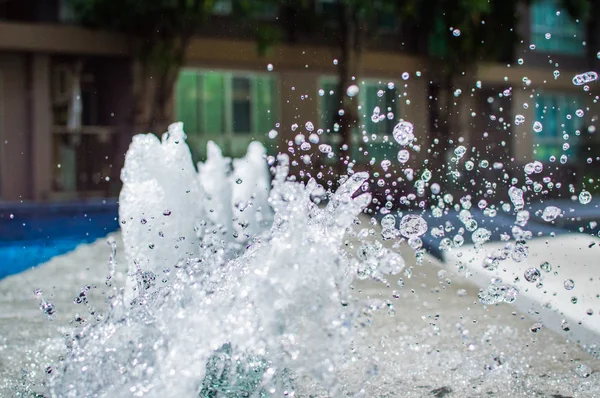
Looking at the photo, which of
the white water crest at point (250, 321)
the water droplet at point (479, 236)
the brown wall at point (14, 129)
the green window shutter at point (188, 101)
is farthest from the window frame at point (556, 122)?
the white water crest at point (250, 321)

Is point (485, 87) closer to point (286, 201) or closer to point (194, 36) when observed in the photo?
point (194, 36)

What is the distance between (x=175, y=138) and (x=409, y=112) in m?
14.1

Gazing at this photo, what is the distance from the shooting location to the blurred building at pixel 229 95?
14234mm

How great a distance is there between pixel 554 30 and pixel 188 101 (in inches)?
402

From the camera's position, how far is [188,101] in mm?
15961

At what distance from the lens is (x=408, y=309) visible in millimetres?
5027

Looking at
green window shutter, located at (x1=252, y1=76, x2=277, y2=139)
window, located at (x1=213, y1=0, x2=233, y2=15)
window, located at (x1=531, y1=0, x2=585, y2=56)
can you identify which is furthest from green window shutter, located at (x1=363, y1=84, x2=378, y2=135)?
window, located at (x1=531, y1=0, x2=585, y2=56)

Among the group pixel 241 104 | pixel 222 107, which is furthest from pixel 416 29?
pixel 222 107

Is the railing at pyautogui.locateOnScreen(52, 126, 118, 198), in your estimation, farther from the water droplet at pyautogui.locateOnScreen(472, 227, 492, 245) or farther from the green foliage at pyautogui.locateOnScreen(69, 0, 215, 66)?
the water droplet at pyautogui.locateOnScreen(472, 227, 492, 245)

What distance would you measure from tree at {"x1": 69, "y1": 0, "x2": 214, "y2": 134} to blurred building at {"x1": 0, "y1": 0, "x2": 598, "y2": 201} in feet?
0.94

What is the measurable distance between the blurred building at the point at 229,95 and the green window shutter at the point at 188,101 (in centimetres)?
2

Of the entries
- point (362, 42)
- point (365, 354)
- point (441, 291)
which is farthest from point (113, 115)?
point (365, 354)

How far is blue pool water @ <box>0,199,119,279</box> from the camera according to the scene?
27.1 ft

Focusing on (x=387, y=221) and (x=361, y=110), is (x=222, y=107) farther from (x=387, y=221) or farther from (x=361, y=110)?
(x=387, y=221)
